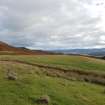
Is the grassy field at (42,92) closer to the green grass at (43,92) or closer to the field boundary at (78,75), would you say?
the green grass at (43,92)

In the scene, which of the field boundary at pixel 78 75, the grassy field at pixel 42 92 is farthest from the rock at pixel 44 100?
the field boundary at pixel 78 75

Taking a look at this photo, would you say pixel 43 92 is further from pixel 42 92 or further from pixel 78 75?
pixel 78 75

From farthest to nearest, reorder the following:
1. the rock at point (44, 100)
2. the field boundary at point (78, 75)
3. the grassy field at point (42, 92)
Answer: the field boundary at point (78, 75)
the grassy field at point (42, 92)
the rock at point (44, 100)

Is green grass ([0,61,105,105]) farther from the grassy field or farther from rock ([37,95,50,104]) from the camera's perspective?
rock ([37,95,50,104])

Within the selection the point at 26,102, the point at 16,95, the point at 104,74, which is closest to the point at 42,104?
the point at 26,102

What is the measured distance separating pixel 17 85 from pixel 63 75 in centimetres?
1053

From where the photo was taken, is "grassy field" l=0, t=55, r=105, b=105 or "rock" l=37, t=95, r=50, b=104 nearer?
"rock" l=37, t=95, r=50, b=104

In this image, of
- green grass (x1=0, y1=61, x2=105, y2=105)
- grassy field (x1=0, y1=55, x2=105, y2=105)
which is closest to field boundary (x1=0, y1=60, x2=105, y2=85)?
grassy field (x1=0, y1=55, x2=105, y2=105)

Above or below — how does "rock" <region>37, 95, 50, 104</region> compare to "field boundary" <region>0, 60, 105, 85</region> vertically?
below

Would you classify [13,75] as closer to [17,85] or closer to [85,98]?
[17,85]

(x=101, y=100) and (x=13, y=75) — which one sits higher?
(x=13, y=75)

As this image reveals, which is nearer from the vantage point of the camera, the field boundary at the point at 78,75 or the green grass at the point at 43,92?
the green grass at the point at 43,92

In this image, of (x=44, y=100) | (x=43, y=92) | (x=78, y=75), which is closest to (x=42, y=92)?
(x=43, y=92)

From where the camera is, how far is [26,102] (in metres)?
21.3
